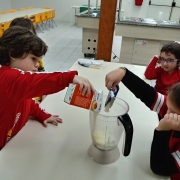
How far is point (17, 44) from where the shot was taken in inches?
31.0

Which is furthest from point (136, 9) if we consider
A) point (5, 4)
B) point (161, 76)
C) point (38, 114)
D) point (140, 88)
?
point (38, 114)

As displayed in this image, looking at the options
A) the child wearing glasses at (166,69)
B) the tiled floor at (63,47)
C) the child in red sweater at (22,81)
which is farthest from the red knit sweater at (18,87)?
the tiled floor at (63,47)

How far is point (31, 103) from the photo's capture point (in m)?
0.98

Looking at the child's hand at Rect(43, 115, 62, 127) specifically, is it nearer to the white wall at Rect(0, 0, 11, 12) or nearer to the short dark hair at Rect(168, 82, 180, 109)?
the short dark hair at Rect(168, 82, 180, 109)

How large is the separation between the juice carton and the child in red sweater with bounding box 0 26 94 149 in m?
0.02

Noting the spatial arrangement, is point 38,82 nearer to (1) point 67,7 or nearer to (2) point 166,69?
(2) point 166,69

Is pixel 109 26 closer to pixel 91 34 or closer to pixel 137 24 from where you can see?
pixel 137 24

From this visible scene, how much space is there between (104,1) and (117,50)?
2947mm

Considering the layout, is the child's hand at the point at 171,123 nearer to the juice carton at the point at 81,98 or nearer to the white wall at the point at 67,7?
the juice carton at the point at 81,98

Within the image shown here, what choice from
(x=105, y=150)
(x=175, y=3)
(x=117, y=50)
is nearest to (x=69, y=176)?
(x=105, y=150)

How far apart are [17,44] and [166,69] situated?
1034 mm

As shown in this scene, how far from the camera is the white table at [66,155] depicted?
66 cm

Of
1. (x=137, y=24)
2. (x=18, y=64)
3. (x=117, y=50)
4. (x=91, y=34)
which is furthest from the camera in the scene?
(x=117, y=50)

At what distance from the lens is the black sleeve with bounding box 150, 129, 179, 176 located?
0.65 meters
